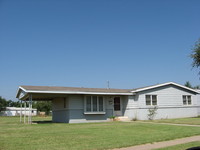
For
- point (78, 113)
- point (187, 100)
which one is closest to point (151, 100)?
point (187, 100)

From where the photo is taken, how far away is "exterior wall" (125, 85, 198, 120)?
69.8 ft

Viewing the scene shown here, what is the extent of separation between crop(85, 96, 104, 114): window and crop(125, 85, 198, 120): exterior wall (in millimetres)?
2783

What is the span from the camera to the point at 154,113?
71.2 feet

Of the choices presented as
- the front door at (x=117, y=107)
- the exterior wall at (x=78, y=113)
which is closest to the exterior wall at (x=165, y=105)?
the front door at (x=117, y=107)

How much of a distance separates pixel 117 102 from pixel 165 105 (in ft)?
15.9

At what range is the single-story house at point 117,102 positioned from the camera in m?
19.2

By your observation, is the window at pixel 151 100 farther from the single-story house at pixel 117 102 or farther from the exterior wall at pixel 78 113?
the exterior wall at pixel 78 113

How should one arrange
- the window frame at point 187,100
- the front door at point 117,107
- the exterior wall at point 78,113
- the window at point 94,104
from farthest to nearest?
the window frame at point 187,100, the front door at point 117,107, the window at point 94,104, the exterior wall at point 78,113

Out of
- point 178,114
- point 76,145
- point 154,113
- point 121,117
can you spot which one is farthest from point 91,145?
point 178,114

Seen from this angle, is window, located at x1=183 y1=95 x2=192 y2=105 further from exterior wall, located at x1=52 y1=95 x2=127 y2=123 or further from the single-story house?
exterior wall, located at x1=52 y1=95 x2=127 y2=123

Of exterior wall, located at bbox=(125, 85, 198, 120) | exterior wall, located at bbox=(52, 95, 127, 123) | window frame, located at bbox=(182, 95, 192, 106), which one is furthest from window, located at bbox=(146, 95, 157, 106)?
window frame, located at bbox=(182, 95, 192, 106)

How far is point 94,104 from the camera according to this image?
2022 centimetres

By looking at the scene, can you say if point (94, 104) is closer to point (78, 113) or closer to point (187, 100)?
point (78, 113)

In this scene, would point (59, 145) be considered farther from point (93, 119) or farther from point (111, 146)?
point (93, 119)
